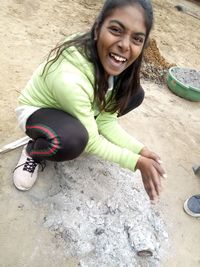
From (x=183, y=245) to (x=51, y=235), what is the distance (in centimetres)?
75

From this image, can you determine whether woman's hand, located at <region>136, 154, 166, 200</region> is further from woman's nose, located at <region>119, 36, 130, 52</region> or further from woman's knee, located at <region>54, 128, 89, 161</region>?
woman's nose, located at <region>119, 36, 130, 52</region>

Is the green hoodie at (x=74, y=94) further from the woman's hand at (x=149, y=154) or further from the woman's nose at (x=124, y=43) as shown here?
the woman's nose at (x=124, y=43)

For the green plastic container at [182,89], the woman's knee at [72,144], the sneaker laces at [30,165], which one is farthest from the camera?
the green plastic container at [182,89]

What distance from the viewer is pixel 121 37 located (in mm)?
1646

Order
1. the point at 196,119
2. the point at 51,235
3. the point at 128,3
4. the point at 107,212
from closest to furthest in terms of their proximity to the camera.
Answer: the point at 128,3, the point at 51,235, the point at 107,212, the point at 196,119

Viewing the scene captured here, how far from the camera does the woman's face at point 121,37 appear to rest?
→ 160 cm

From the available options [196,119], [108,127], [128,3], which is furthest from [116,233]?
A: [196,119]

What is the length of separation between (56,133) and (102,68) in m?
0.39

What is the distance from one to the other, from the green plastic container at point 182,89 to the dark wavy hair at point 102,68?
144cm

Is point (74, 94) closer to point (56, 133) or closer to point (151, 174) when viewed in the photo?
point (56, 133)

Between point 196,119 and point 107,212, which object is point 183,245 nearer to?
point 107,212

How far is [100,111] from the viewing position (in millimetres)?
1985

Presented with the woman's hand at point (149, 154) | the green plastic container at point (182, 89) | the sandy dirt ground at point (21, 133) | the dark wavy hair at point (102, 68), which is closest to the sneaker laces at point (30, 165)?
the sandy dirt ground at point (21, 133)

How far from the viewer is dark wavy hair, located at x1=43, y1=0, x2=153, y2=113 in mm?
1629
